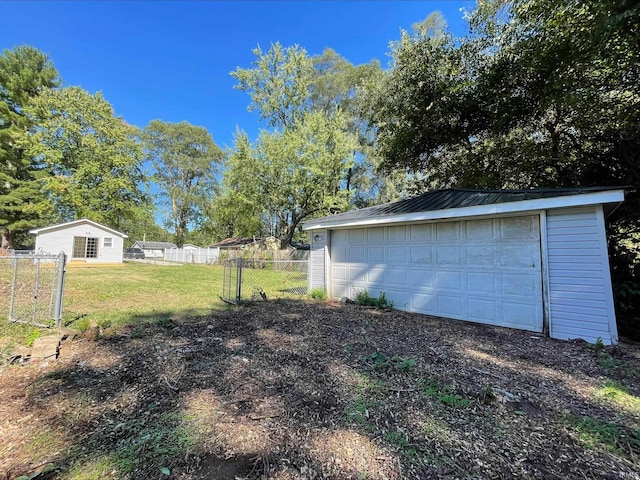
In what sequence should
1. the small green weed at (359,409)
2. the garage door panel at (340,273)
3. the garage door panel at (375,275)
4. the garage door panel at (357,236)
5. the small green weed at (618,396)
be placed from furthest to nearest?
the garage door panel at (340,273) → the garage door panel at (357,236) → the garage door panel at (375,275) → the small green weed at (618,396) → the small green weed at (359,409)

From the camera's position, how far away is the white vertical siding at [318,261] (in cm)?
877

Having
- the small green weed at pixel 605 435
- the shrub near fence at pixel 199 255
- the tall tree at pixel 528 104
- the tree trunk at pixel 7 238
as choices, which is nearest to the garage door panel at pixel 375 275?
the tall tree at pixel 528 104

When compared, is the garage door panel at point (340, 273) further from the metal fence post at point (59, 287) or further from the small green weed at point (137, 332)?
the metal fence post at point (59, 287)

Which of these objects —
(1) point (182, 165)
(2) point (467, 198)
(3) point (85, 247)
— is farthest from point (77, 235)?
(2) point (467, 198)

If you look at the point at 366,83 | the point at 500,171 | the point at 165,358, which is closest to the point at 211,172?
the point at 366,83

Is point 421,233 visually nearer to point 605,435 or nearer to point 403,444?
Answer: point 605,435

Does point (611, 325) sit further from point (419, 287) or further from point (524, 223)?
point (419, 287)

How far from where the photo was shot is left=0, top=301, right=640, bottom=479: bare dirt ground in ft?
6.28

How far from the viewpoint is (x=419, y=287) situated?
6.72 meters

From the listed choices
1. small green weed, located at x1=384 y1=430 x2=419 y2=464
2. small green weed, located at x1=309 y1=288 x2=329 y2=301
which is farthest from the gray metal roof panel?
small green weed, located at x1=384 y1=430 x2=419 y2=464

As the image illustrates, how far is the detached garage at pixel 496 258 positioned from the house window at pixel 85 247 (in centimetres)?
1911

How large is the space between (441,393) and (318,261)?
20.5ft

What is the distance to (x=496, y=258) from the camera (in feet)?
18.4

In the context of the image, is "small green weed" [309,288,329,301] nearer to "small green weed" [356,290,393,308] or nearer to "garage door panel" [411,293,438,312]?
"small green weed" [356,290,393,308]
